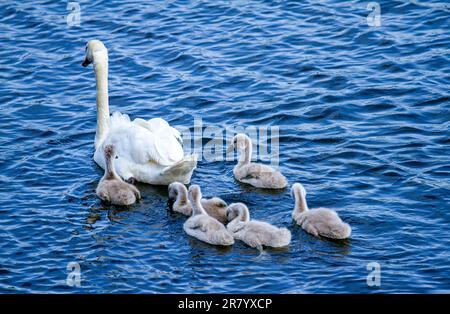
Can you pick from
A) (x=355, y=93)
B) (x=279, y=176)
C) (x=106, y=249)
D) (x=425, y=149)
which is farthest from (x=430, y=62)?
(x=106, y=249)

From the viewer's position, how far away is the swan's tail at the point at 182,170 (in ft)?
45.8

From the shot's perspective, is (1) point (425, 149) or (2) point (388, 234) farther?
(1) point (425, 149)

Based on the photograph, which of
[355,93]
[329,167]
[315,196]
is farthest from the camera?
[355,93]

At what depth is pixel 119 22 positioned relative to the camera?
2075 centimetres

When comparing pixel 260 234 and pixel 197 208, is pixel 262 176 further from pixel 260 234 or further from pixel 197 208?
pixel 260 234

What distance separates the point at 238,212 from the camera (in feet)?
42.2

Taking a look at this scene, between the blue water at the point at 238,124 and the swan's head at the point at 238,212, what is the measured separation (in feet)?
1.74

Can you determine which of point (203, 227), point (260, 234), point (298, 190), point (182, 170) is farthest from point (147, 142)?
point (260, 234)

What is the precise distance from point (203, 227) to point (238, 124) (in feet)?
13.4

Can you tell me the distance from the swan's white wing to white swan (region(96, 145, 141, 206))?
0.35 m

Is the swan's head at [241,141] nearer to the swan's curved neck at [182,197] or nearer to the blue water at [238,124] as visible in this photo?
the blue water at [238,124]

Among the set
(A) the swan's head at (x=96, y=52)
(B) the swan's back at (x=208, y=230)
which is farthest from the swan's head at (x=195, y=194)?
(A) the swan's head at (x=96, y=52)
